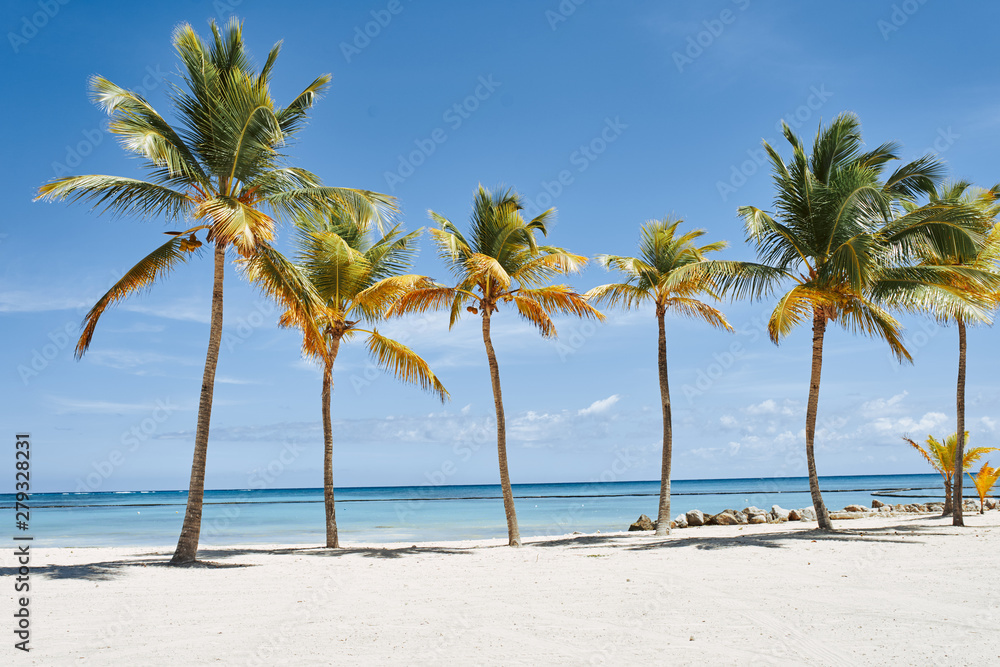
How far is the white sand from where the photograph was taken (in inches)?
220

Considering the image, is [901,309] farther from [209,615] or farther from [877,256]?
[209,615]

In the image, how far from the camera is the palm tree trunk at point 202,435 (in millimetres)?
11273

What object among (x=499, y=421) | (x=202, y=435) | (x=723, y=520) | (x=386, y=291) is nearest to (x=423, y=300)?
(x=386, y=291)

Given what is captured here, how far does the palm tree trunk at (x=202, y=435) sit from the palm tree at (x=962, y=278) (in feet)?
43.9

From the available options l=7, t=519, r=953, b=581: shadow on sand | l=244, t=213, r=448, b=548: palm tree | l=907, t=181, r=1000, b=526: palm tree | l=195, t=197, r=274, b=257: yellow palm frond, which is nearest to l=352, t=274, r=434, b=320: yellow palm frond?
l=244, t=213, r=448, b=548: palm tree

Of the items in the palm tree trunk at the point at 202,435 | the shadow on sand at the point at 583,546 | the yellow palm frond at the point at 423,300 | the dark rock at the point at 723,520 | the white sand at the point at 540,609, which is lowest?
the dark rock at the point at 723,520

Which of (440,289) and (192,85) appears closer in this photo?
(192,85)

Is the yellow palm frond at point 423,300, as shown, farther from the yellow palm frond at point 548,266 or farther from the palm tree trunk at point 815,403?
the palm tree trunk at point 815,403

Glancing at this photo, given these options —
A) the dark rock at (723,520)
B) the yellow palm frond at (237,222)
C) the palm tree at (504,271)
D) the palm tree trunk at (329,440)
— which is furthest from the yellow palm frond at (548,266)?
the dark rock at (723,520)

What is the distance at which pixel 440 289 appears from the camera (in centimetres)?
1551

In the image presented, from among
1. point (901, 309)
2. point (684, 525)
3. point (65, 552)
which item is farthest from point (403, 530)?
point (901, 309)

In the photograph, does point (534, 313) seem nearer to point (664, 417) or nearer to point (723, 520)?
point (664, 417)

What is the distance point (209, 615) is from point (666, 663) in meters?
4.80

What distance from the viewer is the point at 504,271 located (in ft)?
50.5
